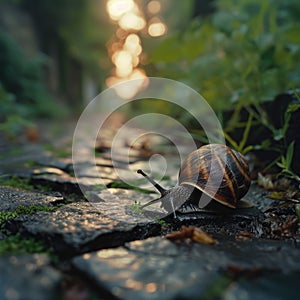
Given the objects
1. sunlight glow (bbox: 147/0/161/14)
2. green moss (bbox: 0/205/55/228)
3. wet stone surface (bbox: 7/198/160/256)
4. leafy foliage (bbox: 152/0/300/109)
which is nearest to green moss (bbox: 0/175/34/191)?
green moss (bbox: 0/205/55/228)

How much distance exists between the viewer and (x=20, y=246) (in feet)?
A: 3.98

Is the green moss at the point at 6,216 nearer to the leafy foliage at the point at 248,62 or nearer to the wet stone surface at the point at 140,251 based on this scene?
the wet stone surface at the point at 140,251

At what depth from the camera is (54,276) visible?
3.32 ft

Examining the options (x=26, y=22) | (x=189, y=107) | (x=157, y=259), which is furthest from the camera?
(x=26, y=22)

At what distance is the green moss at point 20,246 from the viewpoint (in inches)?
45.9

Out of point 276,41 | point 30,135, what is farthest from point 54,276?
point 30,135

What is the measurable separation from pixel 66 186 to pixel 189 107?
307 cm

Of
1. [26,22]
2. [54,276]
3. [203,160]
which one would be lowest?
[54,276]

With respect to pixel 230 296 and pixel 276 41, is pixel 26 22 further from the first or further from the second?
pixel 230 296

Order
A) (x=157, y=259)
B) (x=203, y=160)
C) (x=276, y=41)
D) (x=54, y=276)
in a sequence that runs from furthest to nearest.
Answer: (x=276, y=41) < (x=203, y=160) < (x=157, y=259) < (x=54, y=276)

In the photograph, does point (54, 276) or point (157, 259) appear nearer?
point (54, 276)

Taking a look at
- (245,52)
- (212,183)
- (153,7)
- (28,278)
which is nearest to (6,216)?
(28,278)

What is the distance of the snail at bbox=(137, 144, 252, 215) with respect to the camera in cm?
175

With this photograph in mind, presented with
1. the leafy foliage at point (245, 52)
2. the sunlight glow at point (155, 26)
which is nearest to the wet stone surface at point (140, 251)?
the leafy foliage at point (245, 52)
